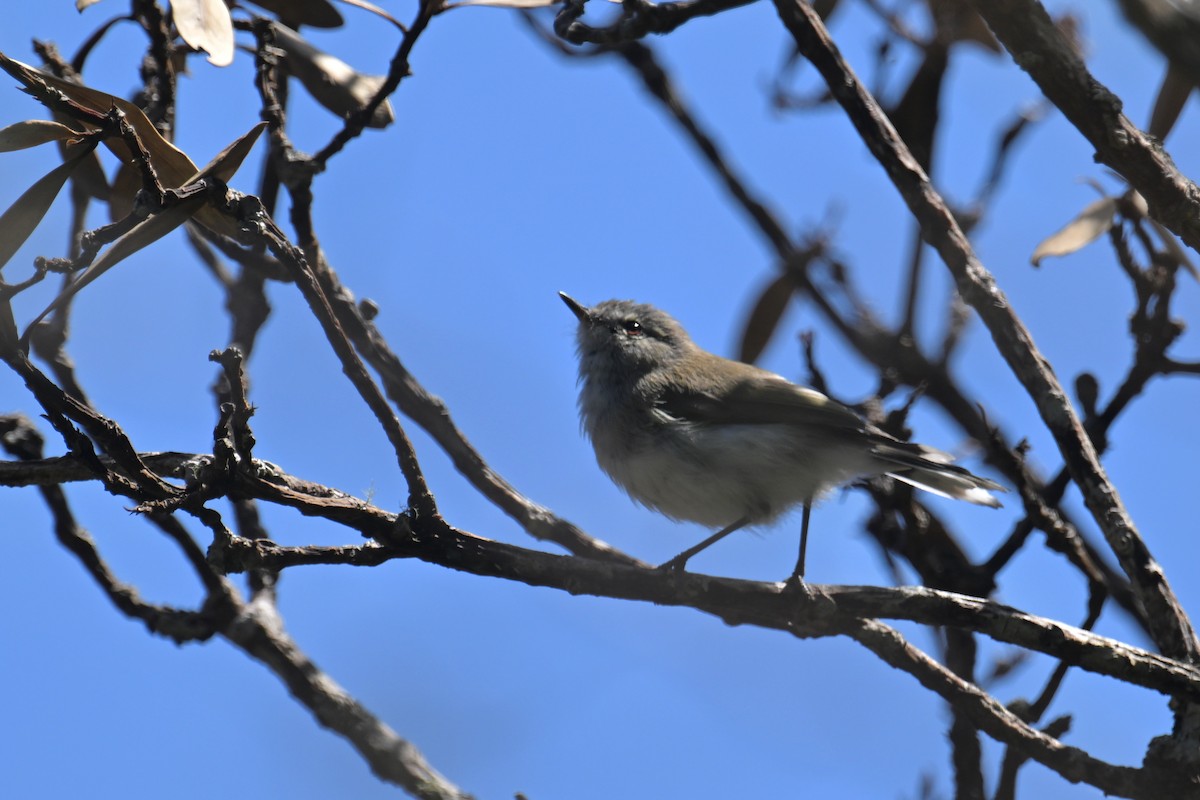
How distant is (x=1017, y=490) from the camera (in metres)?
3.12

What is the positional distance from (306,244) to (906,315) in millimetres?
2255

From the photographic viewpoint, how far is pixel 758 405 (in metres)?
3.79

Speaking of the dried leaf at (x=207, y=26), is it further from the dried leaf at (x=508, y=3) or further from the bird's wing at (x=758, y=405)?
the bird's wing at (x=758, y=405)

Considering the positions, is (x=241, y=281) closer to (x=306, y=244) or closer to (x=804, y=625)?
(x=306, y=244)

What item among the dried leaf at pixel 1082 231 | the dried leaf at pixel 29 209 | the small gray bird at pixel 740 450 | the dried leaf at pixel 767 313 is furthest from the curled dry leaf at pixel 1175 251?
the dried leaf at pixel 29 209

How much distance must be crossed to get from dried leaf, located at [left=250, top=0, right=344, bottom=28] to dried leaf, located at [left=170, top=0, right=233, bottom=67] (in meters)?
0.75

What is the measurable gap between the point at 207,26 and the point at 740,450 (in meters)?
2.05

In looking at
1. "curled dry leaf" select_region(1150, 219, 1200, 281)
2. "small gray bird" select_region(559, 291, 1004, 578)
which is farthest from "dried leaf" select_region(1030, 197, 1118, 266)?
"small gray bird" select_region(559, 291, 1004, 578)

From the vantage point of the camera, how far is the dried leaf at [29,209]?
1910 mm

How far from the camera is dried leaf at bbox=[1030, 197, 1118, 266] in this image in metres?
3.12

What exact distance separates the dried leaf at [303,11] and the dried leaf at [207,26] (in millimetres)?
748

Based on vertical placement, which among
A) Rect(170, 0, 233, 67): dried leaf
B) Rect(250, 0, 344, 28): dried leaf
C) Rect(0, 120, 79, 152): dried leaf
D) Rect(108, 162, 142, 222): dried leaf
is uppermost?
Rect(250, 0, 344, 28): dried leaf

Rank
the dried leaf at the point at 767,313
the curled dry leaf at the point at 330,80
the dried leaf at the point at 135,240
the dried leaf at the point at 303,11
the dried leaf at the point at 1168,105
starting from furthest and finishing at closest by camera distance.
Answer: the dried leaf at the point at 767,313
the dried leaf at the point at 303,11
the curled dry leaf at the point at 330,80
the dried leaf at the point at 1168,105
the dried leaf at the point at 135,240

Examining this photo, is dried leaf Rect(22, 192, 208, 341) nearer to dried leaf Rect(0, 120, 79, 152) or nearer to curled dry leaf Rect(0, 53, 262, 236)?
curled dry leaf Rect(0, 53, 262, 236)
